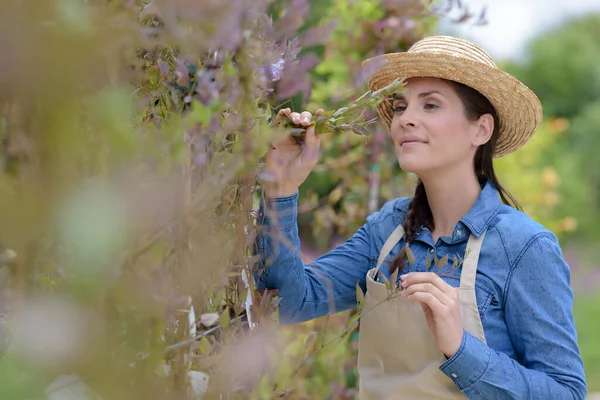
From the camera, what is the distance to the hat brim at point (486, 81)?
5.63 feet

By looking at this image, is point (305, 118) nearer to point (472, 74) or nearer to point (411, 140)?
point (411, 140)

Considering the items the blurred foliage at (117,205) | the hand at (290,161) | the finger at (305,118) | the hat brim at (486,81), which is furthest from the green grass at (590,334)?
the blurred foliage at (117,205)

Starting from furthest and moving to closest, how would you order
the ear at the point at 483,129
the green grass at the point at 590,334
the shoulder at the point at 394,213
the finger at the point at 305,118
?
the green grass at the point at 590,334, the shoulder at the point at 394,213, the ear at the point at 483,129, the finger at the point at 305,118

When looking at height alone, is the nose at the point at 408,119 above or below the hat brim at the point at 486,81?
below

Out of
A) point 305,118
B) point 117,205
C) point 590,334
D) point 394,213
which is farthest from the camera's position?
point 590,334

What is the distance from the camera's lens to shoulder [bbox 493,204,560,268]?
1.58 m

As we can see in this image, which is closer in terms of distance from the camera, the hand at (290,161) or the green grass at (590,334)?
the hand at (290,161)

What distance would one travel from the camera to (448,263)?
171 centimetres

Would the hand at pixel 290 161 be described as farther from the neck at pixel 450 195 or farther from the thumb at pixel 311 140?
the neck at pixel 450 195

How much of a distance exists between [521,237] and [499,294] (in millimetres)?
145

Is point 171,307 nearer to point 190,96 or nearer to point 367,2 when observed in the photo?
point 190,96

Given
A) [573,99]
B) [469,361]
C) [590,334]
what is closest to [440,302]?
[469,361]

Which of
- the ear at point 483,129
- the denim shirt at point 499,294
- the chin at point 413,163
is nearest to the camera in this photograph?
the denim shirt at point 499,294

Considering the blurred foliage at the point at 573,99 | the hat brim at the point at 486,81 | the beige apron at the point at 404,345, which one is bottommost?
the beige apron at the point at 404,345
